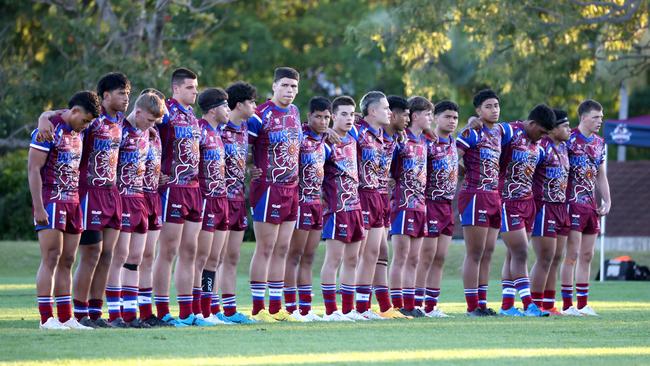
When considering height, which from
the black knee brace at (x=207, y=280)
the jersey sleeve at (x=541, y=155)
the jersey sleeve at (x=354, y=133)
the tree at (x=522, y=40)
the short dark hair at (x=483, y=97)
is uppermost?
the tree at (x=522, y=40)

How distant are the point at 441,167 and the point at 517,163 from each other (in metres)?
0.81

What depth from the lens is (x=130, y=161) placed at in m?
11.7

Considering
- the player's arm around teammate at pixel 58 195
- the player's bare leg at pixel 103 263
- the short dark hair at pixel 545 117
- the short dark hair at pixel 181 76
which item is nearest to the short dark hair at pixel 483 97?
the short dark hair at pixel 545 117

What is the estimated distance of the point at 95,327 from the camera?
11.3m

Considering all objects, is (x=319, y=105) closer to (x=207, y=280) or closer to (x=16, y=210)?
(x=207, y=280)

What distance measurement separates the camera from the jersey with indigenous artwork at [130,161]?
11.7 meters

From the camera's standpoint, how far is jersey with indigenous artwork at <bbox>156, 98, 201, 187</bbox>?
11977mm

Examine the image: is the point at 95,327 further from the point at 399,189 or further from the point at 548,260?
the point at 548,260

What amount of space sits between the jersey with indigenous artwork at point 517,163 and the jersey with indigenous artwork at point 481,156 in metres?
0.17

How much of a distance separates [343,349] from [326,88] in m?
35.0

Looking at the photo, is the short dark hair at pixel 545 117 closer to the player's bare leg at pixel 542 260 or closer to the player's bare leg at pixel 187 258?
the player's bare leg at pixel 542 260

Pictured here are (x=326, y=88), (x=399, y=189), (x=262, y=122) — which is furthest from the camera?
(x=326, y=88)

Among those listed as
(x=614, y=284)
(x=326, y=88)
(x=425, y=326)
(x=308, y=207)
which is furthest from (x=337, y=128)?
(x=326, y=88)

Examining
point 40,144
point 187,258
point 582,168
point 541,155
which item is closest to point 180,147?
point 187,258
